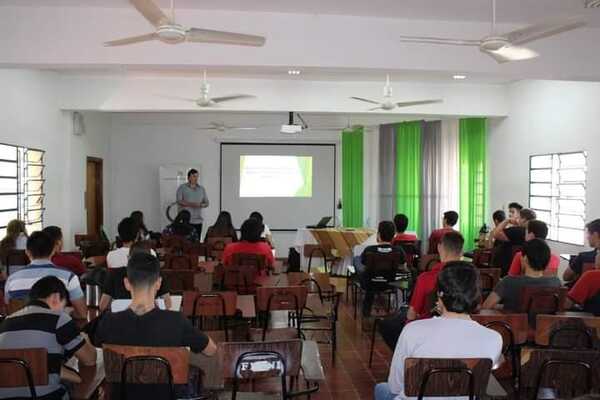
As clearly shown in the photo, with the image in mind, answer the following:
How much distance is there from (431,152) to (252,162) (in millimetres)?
3824

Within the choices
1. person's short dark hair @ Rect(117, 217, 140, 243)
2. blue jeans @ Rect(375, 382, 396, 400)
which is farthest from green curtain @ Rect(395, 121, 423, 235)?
blue jeans @ Rect(375, 382, 396, 400)

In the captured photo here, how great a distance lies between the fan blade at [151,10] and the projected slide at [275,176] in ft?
27.9

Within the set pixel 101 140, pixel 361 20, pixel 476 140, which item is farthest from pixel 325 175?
pixel 361 20

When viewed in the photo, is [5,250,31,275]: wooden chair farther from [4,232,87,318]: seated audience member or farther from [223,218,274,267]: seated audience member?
[223,218,274,267]: seated audience member

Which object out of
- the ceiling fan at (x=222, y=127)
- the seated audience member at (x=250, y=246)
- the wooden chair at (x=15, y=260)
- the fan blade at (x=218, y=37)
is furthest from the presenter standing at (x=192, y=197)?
the fan blade at (x=218, y=37)

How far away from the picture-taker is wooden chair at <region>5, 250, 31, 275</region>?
5.50 m

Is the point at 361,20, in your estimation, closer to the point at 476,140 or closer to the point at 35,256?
the point at 35,256

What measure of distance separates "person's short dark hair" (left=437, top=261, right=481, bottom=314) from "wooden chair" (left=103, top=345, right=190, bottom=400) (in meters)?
1.18

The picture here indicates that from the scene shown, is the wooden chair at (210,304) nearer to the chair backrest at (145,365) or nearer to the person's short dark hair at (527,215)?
the chair backrest at (145,365)

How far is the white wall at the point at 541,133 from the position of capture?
7469mm

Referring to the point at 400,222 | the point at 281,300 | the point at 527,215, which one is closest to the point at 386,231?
the point at 400,222

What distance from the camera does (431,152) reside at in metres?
11.4

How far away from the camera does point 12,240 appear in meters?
5.66

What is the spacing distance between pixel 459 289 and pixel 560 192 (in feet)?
21.5
